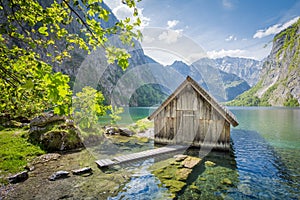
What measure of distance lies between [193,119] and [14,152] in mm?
14539

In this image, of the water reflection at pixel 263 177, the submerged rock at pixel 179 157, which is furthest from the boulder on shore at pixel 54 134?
the water reflection at pixel 263 177

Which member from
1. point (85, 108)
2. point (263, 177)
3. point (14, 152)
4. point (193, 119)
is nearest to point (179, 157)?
point (193, 119)

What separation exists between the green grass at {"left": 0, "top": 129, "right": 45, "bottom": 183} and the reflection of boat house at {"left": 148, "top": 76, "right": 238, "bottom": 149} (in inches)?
426

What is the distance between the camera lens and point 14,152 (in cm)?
1266

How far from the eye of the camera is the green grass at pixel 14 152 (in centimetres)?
1056

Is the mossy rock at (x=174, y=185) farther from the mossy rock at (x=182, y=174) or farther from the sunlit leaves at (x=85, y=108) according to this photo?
the sunlit leaves at (x=85, y=108)

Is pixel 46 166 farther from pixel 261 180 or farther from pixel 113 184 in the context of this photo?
pixel 261 180

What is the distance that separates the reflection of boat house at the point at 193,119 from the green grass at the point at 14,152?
1081 centimetres

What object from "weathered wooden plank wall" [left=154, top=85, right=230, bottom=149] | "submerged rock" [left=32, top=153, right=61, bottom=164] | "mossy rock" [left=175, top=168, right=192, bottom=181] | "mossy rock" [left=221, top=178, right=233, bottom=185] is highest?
"weathered wooden plank wall" [left=154, top=85, right=230, bottom=149]

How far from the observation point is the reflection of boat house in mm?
14234

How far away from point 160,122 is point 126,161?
19.7ft

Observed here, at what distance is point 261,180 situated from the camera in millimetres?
10008

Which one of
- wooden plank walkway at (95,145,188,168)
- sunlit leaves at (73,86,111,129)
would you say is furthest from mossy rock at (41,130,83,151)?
wooden plank walkway at (95,145,188,168)

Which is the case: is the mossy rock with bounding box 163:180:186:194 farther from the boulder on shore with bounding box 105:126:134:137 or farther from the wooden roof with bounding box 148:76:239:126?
the boulder on shore with bounding box 105:126:134:137
